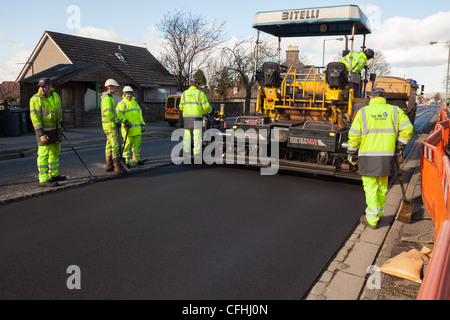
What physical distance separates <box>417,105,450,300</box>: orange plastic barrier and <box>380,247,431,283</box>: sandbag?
0.97ft

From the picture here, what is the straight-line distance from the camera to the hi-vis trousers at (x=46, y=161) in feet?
21.5

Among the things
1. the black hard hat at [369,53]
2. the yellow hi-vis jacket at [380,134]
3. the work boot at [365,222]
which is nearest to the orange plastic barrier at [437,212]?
the yellow hi-vis jacket at [380,134]

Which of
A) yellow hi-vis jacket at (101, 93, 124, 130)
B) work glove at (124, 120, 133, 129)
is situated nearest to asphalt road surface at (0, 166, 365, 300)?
yellow hi-vis jacket at (101, 93, 124, 130)

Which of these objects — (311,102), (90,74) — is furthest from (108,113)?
(90,74)

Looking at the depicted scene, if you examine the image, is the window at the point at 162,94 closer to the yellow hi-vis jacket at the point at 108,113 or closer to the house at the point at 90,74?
the house at the point at 90,74

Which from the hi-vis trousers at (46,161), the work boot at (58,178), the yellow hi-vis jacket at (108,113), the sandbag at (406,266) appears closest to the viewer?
the sandbag at (406,266)

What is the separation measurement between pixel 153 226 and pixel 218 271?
1460 mm

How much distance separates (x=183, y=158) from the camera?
9.43 metres

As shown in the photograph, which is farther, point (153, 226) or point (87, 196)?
point (87, 196)

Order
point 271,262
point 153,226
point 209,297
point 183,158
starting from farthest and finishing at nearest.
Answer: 1. point 183,158
2. point 153,226
3. point 271,262
4. point 209,297

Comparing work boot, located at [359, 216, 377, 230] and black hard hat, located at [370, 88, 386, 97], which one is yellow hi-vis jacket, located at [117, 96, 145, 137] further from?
work boot, located at [359, 216, 377, 230]

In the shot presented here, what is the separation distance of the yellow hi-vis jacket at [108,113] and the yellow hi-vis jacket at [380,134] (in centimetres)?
495
